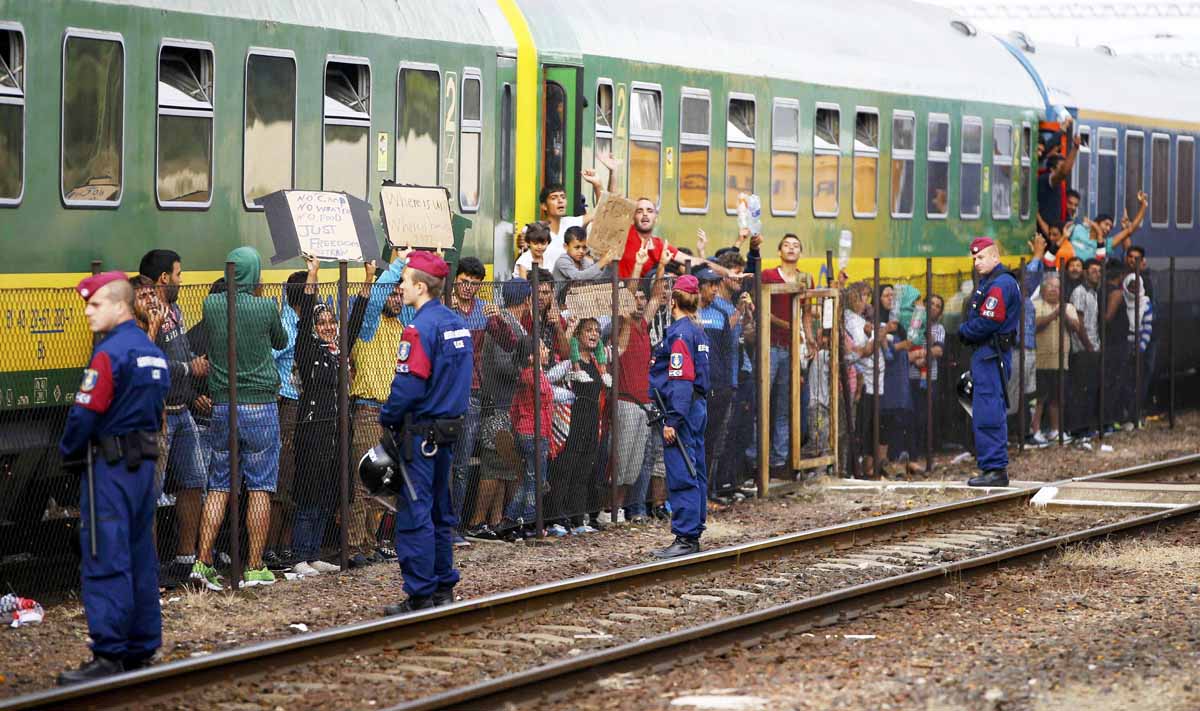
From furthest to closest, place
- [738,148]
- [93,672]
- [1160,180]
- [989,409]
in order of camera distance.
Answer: [1160,180] → [738,148] → [989,409] → [93,672]

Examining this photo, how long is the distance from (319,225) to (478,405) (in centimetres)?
167

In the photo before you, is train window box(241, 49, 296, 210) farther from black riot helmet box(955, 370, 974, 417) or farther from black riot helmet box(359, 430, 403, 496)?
black riot helmet box(955, 370, 974, 417)

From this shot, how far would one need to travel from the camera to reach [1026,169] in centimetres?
2639

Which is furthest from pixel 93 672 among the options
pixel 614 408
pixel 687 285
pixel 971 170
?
pixel 971 170

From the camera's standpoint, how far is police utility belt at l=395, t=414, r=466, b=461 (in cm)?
1104

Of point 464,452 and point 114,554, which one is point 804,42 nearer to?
point 464,452

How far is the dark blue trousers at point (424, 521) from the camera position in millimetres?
11094

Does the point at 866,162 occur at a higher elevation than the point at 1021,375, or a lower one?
higher

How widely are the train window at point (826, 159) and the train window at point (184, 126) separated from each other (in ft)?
30.6

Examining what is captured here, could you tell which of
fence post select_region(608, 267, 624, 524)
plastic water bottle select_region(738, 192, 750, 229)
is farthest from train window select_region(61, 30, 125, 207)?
plastic water bottle select_region(738, 192, 750, 229)

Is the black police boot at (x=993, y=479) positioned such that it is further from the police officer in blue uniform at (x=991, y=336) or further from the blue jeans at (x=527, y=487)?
the blue jeans at (x=527, y=487)

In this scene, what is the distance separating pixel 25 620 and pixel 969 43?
17503 millimetres

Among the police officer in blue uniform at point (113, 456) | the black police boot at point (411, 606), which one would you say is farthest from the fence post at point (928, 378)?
the police officer in blue uniform at point (113, 456)

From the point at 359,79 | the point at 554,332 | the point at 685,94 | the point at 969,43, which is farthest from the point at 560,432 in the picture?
the point at 969,43
